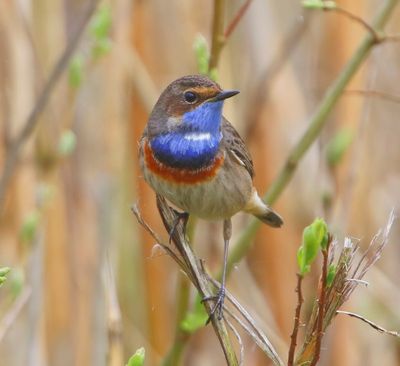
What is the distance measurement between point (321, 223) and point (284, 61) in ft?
6.76

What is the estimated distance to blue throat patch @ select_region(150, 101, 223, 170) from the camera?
2.48 meters

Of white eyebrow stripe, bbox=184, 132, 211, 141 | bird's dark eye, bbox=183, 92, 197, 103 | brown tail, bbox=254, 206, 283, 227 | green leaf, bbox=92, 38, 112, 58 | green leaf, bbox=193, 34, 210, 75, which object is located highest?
green leaf, bbox=193, 34, 210, 75

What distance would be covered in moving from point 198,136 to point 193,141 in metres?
0.02

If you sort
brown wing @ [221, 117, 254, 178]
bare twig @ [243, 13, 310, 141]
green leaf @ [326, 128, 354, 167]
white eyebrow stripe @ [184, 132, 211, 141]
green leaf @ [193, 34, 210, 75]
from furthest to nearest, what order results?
bare twig @ [243, 13, 310, 141], green leaf @ [326, 128, 354, 167], brown wing @ [221, 117, 254, 178], white eyebrow stripe @ [184, 132, 211, 141], green leaf @ [193, 34, 210, 75]

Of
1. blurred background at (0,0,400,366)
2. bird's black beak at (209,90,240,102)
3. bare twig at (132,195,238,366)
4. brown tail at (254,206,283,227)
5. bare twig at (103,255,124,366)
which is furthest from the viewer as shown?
blurred background at (0,0,400,366)

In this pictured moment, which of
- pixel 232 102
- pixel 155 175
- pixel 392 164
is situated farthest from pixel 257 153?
pixel 155 175

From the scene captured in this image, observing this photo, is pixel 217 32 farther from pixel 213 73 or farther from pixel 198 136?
pixel 198 136

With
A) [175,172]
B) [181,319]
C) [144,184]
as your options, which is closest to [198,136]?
[175,172]

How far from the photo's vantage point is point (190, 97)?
8.29 feet

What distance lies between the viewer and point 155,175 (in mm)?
2473

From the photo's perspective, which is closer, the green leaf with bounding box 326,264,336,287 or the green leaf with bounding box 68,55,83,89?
the green leaf with bounding box 326,264,336,287

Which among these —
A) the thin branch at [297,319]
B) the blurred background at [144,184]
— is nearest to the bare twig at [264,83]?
the blurred background at [144,184]

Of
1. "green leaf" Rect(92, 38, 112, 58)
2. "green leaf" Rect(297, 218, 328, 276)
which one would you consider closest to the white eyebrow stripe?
"green leaf" Rect(92, 38, 112, 58)

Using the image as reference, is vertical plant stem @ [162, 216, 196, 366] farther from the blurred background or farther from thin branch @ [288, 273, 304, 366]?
thin branch @ [288, 273, 304, 366]
